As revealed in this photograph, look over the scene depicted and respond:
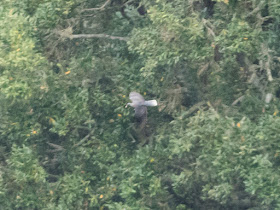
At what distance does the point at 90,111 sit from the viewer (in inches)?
392

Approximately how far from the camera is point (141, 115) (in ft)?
33.8

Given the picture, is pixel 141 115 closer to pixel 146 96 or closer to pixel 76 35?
pixel 146 96

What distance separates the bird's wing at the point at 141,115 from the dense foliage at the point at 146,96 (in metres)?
0.13

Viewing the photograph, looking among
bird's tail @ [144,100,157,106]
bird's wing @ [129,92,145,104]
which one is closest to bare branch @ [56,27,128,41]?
bird's wing @ [129,92,145,104]

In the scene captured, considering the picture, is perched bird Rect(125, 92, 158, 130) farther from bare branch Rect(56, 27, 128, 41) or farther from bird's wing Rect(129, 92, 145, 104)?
bare branch Rect(56, 27, 128, 41)

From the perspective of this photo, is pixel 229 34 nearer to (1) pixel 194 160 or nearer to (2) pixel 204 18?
(2) pixel 204 18

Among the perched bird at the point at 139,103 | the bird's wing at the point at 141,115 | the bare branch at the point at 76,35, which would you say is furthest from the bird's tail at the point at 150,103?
the bare branch at the point at 76,35

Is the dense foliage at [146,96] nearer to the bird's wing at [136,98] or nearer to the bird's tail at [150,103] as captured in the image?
the bird's wing at [136,98]

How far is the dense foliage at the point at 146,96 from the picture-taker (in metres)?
8.42

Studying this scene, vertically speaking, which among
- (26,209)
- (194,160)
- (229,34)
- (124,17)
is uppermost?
(229,34)

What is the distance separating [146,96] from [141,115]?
0.31 m

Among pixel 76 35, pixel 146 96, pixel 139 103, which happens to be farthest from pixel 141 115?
pixel 76 35

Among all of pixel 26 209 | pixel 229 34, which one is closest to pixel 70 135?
pixel 26 209

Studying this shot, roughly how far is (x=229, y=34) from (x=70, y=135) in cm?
311
